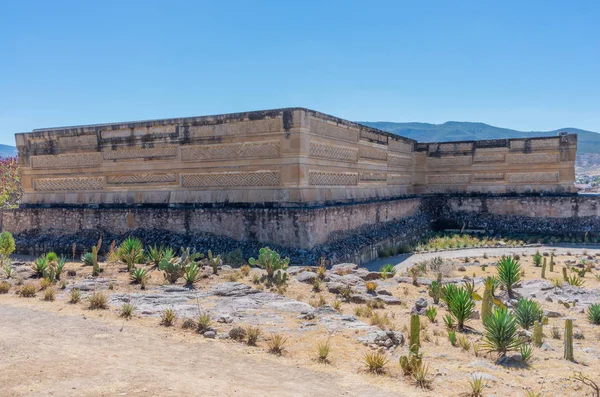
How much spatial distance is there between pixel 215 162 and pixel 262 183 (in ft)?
6.14

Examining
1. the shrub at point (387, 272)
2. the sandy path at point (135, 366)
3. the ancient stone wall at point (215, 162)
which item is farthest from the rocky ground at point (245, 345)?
the ancient stone wall at point (215, 162)

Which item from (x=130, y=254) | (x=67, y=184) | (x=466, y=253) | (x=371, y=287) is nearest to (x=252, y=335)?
(x=371, y=287)

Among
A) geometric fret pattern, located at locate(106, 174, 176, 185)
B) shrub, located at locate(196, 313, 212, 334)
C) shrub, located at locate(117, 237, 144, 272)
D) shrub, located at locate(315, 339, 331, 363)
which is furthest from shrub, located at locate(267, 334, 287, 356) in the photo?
geometric fret pattern, located at locate(106, 174, 176, 185)

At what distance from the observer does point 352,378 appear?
20.5 feet

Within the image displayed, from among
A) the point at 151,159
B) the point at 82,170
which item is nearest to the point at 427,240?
the point at 151,159

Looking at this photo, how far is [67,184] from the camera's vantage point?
18938 mm

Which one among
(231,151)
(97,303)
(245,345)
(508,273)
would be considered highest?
(231,151)

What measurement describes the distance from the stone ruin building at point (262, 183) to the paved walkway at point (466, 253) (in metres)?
0.71

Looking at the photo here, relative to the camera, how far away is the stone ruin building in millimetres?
14945

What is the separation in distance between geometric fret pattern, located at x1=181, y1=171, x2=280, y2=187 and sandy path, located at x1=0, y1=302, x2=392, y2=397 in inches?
303

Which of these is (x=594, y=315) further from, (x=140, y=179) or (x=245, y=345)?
(x=140, y=179)

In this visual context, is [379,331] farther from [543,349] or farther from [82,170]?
[82,170]

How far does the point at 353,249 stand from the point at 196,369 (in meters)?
10.6

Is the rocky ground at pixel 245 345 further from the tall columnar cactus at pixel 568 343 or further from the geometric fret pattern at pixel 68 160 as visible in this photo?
the geometric fret pattern at pixel 68 160
